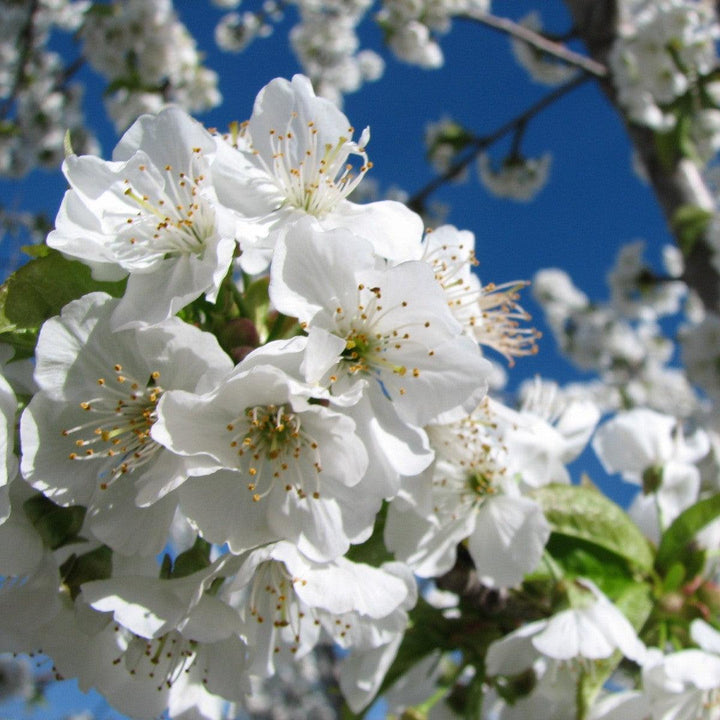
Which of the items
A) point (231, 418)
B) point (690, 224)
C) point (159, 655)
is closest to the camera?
point (231, 418)

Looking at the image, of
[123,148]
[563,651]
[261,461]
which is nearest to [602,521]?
[563,651]

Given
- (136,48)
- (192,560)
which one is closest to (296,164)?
(192,560)

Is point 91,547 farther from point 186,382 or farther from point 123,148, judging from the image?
point 123,148

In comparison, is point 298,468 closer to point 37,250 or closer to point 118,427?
point 118,427

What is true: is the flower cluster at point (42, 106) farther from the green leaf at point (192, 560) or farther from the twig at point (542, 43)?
the green leaf at point (192, 560)

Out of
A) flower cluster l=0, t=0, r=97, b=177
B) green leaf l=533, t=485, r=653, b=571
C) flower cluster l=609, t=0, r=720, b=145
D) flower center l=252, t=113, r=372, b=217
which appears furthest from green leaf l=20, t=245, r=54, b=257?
flower cluster l=0, t=0, r=97, b=177

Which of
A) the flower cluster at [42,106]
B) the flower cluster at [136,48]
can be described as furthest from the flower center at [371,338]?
the flower cluster at [42,106]

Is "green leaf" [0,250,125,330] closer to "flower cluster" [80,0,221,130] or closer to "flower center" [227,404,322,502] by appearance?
"flower center" [227,404,322,502]
